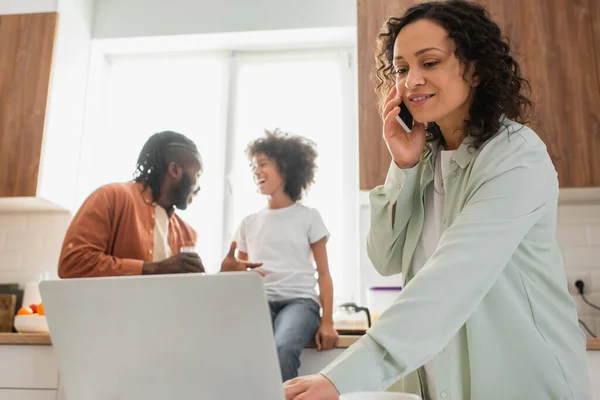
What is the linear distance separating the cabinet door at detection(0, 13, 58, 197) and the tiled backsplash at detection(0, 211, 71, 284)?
14.2 inches

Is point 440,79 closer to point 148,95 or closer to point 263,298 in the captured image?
point 263,298

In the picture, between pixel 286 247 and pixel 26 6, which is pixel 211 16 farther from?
pixel 286 247

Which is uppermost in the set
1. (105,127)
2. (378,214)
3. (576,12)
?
(576,12)

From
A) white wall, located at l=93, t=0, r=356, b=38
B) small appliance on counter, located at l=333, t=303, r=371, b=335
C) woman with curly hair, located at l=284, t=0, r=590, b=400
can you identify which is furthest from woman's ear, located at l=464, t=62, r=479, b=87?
white wall, located at l=93, t=0, r=356, b=38

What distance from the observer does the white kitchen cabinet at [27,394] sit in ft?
5.70

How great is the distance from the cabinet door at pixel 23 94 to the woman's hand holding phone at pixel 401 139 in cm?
175

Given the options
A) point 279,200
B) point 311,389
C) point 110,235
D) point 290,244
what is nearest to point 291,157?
point 279,200

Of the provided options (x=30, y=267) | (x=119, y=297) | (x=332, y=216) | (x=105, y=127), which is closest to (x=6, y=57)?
(x=105, y=127)

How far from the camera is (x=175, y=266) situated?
5.61 feet

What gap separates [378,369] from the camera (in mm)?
590

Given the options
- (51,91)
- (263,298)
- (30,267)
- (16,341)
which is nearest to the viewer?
(263,298)

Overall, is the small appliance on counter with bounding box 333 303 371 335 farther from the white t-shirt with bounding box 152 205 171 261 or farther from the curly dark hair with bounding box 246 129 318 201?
the white t-shirt with bounding box 152 205 171 261

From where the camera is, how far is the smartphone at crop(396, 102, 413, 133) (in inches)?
36.9

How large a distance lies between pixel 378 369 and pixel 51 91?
2173 mm
